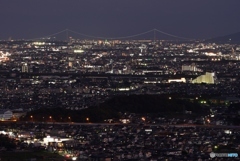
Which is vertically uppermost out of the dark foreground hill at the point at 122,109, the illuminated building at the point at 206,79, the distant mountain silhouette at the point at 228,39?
the distant mountain silhouette at the point at 228,39

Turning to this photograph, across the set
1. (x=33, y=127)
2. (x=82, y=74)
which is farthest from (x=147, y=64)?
(x=33, y=127)

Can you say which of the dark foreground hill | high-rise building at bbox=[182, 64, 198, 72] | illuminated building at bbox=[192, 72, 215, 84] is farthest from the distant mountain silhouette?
the dark foreground hill

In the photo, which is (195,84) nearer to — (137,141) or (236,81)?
(236,81)

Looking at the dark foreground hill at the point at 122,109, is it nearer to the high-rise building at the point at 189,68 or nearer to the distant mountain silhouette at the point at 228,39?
the high-rise building at the point at 189,68

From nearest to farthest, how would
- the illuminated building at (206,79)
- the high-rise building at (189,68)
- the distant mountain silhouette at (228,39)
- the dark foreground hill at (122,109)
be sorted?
the dark foreground hill at (122,109) < the illuminated building at (206,79) < the high-rise building at (189,68) < the distant mountain silhouette at (228,39)

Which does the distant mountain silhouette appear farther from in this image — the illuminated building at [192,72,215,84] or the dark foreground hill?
the dark foreground hill

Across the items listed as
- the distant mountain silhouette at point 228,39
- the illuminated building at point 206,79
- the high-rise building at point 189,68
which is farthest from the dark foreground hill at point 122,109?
the distant mountain silhouette at point 228,39

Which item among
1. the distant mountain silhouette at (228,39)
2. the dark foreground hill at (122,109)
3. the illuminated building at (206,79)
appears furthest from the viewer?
the distant mountain silhouette at (228,39)

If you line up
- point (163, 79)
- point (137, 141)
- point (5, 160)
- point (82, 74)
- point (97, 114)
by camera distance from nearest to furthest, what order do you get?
point (5, 160), point (137, 141), point (97, 114), point (163, 79), point (82, 74)
